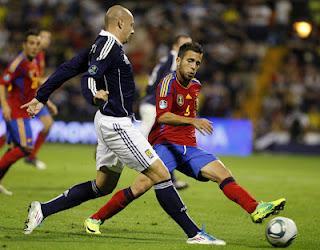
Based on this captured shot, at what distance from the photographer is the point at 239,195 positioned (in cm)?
773

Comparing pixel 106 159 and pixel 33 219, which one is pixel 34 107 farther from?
pixel 33 219

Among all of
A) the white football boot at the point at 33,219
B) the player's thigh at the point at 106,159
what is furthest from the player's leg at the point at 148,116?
the white football boot at the point at 33,219

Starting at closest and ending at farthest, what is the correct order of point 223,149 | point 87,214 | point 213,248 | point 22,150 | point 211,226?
point 213,248, point 211,226, point 87,214, point 22,150, point 223,149

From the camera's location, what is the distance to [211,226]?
29.3 feet

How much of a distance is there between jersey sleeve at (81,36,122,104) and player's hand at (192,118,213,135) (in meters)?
0.95

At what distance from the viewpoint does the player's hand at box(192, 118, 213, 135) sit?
24.2 feet

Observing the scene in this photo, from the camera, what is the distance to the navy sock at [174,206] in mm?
7414

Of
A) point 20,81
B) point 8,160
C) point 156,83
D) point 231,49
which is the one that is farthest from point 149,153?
point 231,49

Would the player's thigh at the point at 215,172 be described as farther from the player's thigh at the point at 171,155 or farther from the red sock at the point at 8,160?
the red sock at the point at 8,160

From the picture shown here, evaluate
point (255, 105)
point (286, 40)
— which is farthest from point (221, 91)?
point (286, 40)

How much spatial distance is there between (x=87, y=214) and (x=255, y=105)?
16.3 metres

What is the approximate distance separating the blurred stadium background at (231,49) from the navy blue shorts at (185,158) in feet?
48.9

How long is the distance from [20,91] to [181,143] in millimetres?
4583

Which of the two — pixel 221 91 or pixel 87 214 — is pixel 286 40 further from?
pixel 87 214
